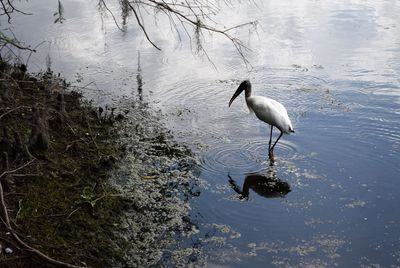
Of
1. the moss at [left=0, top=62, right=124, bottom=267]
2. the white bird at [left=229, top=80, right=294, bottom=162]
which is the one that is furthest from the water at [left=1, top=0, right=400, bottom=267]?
the moss at [left=0, top=62, right=124, bottom=267]

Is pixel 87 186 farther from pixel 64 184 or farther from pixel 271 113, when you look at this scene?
pixel 271 113

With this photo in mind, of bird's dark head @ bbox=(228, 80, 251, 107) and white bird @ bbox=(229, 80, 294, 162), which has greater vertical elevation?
bird's dark head @ bbox=(228, 80, 251, 107)

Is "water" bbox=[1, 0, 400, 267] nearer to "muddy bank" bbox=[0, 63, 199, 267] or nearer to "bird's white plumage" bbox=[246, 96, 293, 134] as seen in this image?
"bird's white plumage" bbox=[246, 96, 293, 134]

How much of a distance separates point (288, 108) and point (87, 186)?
12.6 feet

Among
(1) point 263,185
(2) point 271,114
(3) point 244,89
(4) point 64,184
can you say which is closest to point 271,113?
(2) point 271,114

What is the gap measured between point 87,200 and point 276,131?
11.2 feet

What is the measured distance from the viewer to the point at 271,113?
7.75m

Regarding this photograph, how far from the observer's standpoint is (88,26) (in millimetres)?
12461

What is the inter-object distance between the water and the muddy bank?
0.37 m

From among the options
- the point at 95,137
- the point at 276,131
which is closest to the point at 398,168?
the point at 276,131

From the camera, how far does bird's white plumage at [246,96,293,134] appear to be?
7594 mm

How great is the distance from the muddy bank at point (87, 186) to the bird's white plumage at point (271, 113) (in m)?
1.28

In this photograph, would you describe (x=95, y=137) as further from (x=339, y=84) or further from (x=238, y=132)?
(x=339, y=84)

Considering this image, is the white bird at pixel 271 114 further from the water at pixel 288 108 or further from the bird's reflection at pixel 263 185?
the bird's reflection at pixel 263 185
